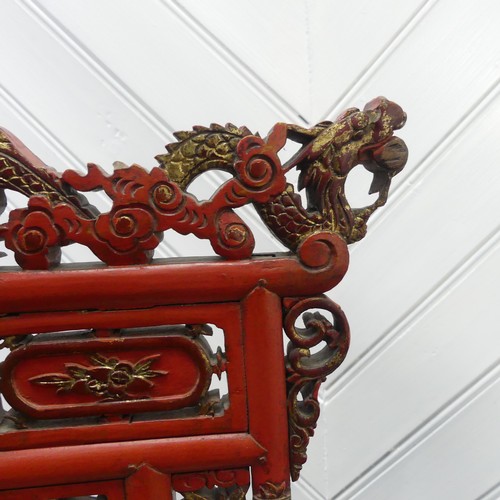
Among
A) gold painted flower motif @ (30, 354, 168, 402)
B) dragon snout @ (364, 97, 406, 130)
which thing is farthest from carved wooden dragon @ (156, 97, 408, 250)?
→ gold painted flower motif @ (30, 354, 168, 402)

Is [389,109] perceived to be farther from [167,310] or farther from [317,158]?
[167,310]

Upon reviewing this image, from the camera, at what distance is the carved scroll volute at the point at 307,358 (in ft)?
1.59

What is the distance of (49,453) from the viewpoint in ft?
1.52

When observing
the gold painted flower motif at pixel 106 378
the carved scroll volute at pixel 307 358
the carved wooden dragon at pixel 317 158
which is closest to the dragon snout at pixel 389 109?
the carved wooden dragon at pixel 317 158

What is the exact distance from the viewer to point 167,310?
466 millimetres

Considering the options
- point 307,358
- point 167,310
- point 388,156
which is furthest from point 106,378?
point 388,156

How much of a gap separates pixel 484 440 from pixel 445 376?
114mm

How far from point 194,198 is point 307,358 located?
177mm

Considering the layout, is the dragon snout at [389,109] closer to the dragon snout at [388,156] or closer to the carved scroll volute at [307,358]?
the dragon snout at [388,156]

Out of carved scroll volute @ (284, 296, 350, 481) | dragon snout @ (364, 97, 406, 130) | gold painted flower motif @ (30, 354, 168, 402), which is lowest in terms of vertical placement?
gold painted flower motif @ (30, 354, 168, 402)

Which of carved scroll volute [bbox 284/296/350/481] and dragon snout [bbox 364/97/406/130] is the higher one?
dragon snout [bbox 364/97/406/130]

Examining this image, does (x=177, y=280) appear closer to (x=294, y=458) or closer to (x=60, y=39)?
(x=294, y=458)

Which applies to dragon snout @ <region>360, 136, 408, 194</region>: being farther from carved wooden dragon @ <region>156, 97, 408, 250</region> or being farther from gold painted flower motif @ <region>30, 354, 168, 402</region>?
gold painted flower motif @ <region>30, 354, 168, 402</region>

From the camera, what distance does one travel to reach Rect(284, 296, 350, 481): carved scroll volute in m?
0.48
